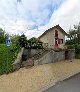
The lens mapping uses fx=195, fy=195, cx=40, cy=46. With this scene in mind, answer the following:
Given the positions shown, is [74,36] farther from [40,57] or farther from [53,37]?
[40,57]

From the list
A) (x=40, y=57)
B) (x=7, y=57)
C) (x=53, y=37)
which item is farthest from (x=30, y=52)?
(x=53, y=37)

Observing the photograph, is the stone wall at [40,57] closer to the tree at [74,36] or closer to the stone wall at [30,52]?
the stone wall at [30,52]

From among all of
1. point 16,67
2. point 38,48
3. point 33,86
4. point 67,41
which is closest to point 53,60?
point 38,48

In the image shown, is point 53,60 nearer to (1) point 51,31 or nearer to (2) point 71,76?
(2) point 71,76

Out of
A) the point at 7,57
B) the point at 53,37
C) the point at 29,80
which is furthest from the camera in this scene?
the point at 53,37

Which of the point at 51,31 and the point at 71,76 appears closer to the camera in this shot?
the point at 71,76

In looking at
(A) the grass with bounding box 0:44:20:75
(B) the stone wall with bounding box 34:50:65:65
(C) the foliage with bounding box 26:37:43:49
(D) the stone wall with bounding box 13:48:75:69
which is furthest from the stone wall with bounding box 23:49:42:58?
(B) the stone wall with bounding box 34:50:65:65

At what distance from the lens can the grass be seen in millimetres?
19281

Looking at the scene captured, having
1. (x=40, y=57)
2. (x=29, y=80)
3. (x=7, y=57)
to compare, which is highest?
(x=7, y=57)

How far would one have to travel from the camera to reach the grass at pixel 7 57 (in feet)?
63.3

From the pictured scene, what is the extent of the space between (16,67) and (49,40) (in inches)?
640

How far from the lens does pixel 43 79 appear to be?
1562cm

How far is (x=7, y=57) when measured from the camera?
20594mm

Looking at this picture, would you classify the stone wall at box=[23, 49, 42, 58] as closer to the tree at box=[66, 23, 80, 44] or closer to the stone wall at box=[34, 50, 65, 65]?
the stone wall at box=[34, 50, 65, 65]
